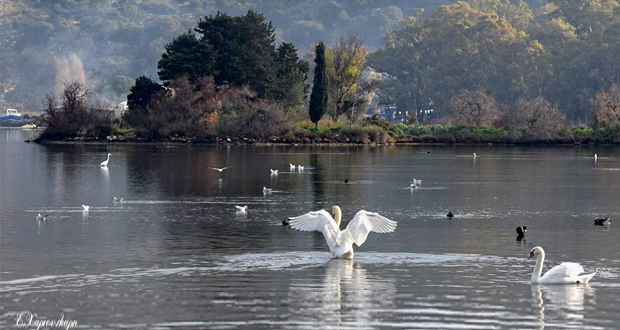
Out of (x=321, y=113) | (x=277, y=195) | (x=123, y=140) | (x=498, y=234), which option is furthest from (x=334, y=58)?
(x=498, y=234)

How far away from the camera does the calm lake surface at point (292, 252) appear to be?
22609 millimetres

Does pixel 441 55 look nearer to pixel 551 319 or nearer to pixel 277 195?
pixel 277 195

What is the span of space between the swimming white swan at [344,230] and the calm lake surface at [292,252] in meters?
0.40

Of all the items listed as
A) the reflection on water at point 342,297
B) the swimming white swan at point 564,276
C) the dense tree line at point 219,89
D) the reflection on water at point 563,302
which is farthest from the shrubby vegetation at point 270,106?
the reflection on water at point 563,302

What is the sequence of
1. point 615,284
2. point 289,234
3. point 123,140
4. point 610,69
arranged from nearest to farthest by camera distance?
point 615,284, point 289,234, point 123,140, point 610,69

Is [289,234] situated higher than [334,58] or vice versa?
[334,58]

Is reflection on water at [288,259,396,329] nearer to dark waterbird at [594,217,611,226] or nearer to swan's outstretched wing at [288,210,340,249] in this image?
swan's outstretched wing at [288,210,340,249]

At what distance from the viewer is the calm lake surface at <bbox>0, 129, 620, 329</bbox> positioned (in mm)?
22609

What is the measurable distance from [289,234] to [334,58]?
85153 mm

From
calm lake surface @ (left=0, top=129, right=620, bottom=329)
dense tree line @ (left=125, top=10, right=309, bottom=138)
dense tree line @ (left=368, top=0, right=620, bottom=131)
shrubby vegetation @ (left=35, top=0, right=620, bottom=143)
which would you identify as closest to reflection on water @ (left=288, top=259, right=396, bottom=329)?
calm lake surface @ (left=0, top=129, right=620, bottom=329)

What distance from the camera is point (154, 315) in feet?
73.2

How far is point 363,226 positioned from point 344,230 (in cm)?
49

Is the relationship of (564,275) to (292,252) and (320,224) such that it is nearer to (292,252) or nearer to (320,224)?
(320,224)

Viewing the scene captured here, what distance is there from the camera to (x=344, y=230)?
94.4 ft
